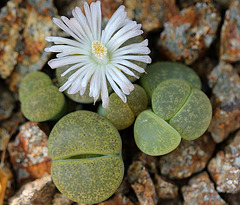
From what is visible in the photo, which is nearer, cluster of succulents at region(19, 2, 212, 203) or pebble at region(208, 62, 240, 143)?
cluster of succulents at region(19, 2, 212, 203)

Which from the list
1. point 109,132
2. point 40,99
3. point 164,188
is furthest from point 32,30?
point 164,188

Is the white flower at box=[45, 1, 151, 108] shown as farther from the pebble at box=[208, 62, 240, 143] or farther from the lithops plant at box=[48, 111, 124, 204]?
the pebble at box=[208, 62, 240, 143]

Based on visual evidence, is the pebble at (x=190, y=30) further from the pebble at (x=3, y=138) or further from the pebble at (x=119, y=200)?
the pebble at (x=3, y=138)

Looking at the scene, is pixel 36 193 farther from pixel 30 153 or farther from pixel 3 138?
pixel 3 138

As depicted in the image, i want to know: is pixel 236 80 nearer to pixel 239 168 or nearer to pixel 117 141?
pixel 239 168

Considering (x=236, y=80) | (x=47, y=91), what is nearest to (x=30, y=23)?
(x=47, y=91)

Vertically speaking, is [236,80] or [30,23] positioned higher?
[30,23]

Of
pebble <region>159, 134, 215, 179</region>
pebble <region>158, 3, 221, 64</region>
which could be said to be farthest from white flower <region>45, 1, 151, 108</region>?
pebble <region>159, 134, 215, 179</region>
